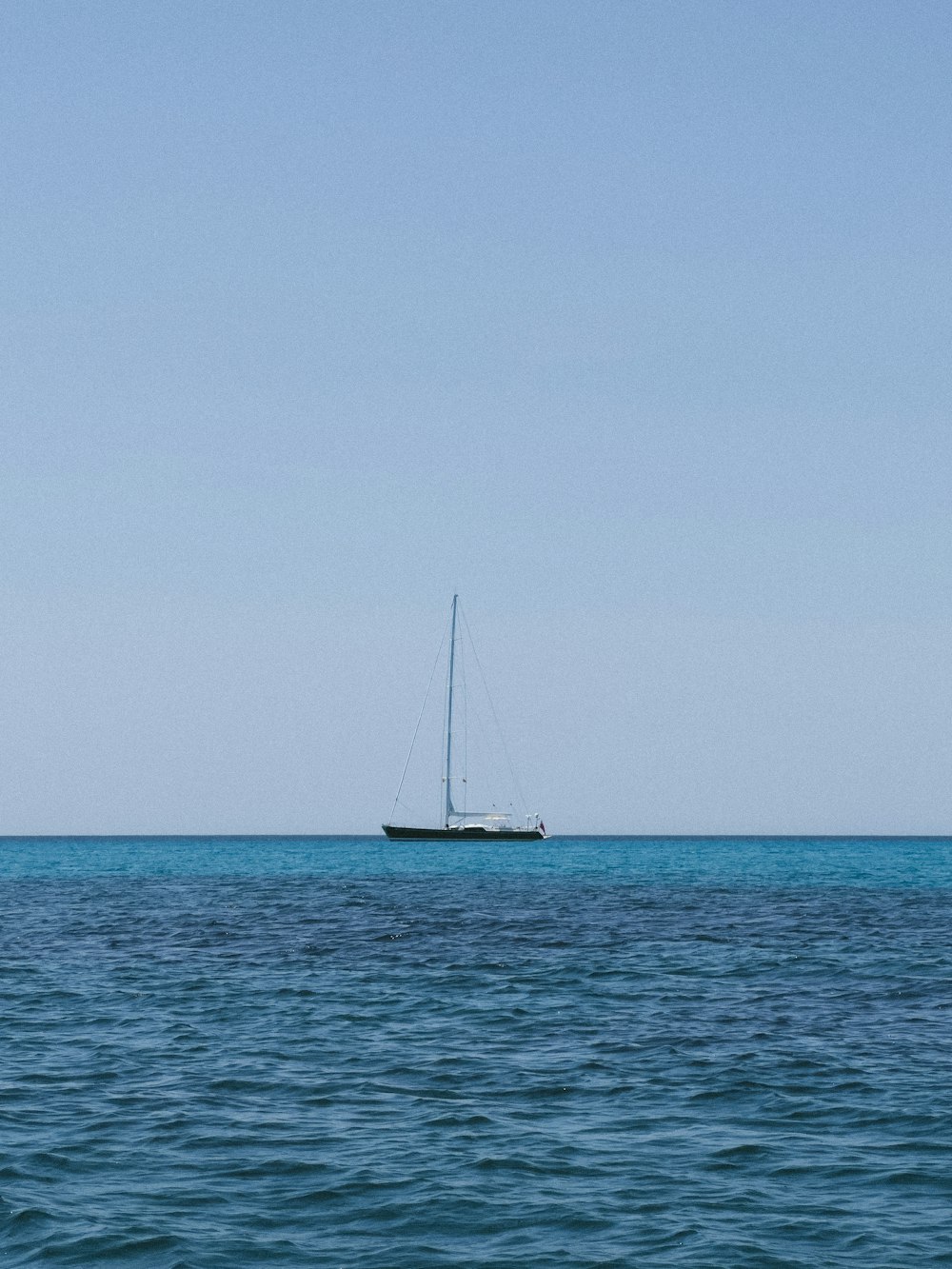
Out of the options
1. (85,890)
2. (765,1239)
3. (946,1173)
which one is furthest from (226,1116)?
(85,890)

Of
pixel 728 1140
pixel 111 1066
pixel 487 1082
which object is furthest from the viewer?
pixel 111 1066

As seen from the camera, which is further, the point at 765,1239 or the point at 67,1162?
the point at 67,1162

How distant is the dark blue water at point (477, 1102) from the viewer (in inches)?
516

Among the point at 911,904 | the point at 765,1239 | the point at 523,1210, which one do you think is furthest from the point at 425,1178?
the point at 911,904

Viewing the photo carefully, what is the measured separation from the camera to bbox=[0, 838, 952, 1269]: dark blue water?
13.1 m

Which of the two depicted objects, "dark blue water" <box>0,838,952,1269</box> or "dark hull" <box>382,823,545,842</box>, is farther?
"dark hull" <box>382,823,545,842</box>

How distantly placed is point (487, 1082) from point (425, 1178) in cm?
512

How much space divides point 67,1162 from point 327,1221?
157 inches

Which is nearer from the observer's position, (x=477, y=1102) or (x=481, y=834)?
(x=477, y=1102)

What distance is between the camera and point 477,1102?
1855 centimetres

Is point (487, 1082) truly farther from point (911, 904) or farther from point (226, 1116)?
point (911, 904)

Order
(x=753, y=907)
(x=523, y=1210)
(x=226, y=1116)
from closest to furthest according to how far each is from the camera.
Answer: (x=523, y=1210) → (x=226, y=1116) → (x=753, y=907)

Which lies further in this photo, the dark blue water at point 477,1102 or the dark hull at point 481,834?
the dark hull at point 481,834

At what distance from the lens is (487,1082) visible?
782 inches
